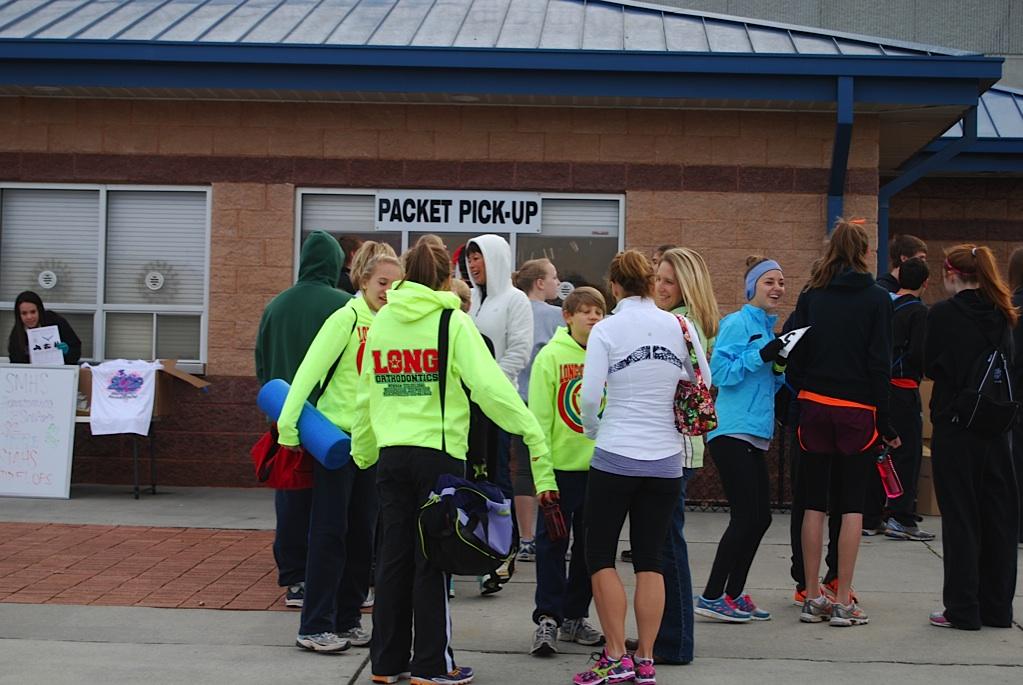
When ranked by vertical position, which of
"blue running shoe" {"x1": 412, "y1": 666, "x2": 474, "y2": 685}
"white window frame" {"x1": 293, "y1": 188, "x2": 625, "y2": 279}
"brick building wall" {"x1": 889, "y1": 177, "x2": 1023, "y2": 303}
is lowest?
"blue running shoe" {"x1": 412, "y1": 666, "x2": 474, "y2": 685}

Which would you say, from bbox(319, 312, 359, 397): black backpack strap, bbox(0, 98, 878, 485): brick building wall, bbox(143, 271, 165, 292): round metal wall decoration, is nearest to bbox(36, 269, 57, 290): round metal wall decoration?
bbox(143, 271, 165, 292): round metal wall decoration

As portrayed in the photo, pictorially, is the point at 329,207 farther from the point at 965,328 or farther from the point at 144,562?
the point at 965,328

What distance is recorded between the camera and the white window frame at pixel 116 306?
11508mm

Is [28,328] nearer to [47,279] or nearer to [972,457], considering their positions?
[47,279]

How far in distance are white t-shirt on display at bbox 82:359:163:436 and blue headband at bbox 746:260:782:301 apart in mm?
5754

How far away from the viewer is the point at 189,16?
12477 mm

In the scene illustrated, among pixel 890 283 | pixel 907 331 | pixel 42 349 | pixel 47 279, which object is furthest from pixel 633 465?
pixel 47 279

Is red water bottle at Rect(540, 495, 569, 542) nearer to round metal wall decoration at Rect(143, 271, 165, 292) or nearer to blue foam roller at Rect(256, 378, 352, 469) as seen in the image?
blue foam roller at Rect(256, 378, 352, 469)

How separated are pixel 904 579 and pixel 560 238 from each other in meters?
4.65

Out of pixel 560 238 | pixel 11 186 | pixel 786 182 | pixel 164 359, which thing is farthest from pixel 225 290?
pixel 786 182

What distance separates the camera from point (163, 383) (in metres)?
11.0

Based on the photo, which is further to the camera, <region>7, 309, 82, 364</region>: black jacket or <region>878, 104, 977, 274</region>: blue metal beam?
<region>878, 104, 977, 274</region>: blue metal beam

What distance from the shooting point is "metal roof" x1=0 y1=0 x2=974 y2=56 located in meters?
11.5

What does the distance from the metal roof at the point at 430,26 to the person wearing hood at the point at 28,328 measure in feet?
7.41
